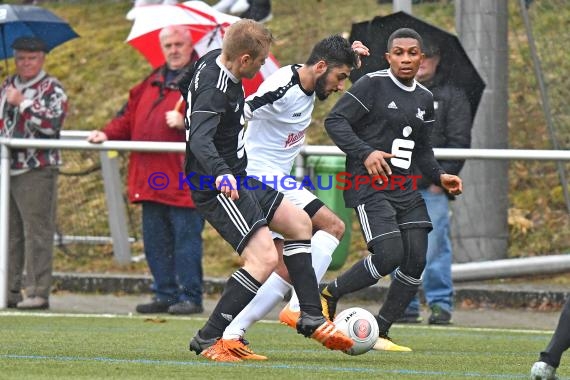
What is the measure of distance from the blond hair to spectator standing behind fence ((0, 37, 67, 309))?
4.59m

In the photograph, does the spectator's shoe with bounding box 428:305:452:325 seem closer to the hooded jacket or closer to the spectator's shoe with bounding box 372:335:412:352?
the hooded jacket

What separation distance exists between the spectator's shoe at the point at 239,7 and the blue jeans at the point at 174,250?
4.69m

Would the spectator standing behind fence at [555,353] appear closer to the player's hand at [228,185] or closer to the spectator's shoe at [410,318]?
the player's hand at [228,185]

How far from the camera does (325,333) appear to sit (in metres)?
8.19

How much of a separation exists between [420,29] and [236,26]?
164 inches

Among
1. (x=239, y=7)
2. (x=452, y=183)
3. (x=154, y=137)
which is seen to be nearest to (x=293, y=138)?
(x=452, y=183)

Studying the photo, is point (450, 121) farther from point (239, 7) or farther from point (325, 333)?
point (239, 7)

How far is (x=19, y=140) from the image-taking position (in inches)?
494

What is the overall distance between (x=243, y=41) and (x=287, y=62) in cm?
1023

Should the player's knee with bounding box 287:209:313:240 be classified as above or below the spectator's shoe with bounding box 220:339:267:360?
above

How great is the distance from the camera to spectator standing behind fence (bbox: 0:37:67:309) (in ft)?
41.5

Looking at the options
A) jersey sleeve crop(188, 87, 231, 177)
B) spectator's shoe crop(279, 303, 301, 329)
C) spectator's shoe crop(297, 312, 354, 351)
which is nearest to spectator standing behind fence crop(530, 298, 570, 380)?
spectator's shoe crop(297, 312, 354, 351)

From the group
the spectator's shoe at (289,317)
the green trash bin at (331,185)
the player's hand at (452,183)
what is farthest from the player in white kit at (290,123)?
the green trash bin at (331,185)

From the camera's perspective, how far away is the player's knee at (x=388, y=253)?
938cm
